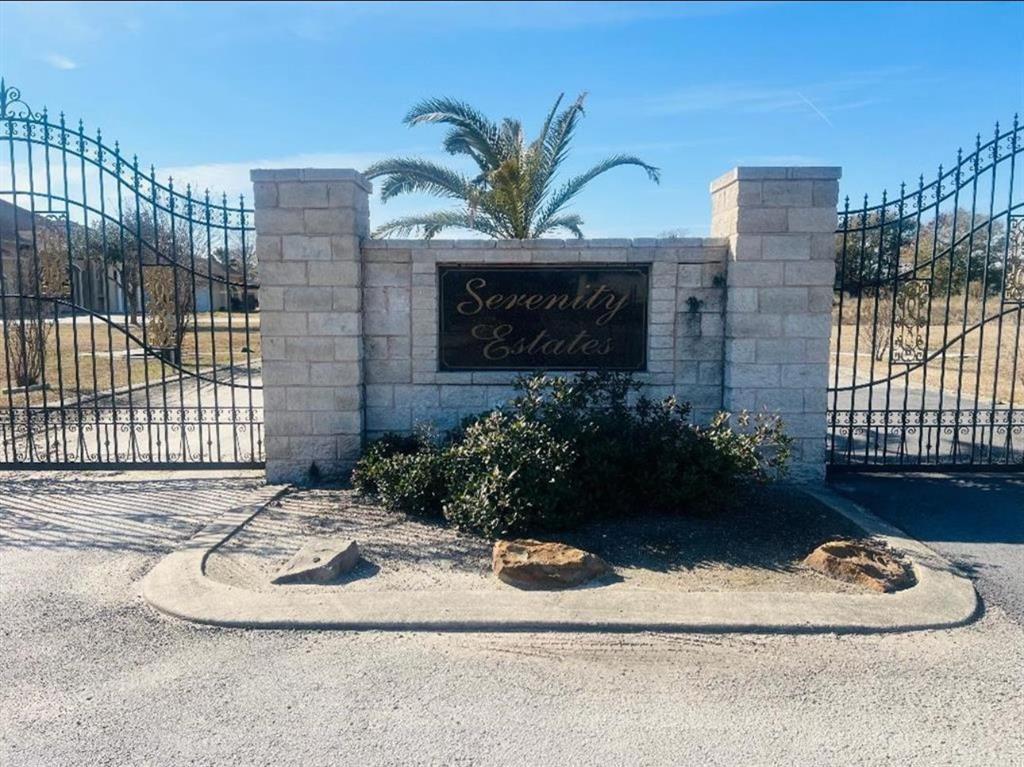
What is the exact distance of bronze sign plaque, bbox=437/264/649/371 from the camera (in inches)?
260

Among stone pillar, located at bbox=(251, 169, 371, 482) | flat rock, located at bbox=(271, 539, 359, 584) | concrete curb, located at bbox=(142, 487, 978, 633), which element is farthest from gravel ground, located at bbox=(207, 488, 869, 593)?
stone pillar, located at bbox=(251, 169, 371, 482)

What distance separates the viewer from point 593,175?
43.6 ft

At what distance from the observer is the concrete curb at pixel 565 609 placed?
3.88 meters

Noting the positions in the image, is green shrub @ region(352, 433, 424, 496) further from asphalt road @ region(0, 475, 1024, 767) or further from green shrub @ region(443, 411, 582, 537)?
asphalt road @ region(0, 475, 1024, 767)

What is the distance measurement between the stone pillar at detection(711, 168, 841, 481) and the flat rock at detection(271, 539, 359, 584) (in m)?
3.51

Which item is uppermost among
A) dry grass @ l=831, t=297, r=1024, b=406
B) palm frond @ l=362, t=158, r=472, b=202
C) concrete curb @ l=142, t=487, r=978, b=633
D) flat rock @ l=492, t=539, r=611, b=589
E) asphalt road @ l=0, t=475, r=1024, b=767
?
palm frond @ l=362, t=158, r=472, b=202

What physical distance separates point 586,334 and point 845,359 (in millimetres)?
15117

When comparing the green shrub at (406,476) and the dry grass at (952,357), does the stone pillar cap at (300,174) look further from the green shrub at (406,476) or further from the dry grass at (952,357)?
the dry grass at (952,357)

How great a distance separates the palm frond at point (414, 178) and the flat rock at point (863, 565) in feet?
31.8

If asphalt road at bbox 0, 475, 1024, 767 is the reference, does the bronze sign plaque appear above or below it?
above

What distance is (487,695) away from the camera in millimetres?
3268

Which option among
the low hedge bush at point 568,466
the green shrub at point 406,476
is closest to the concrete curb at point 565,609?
the low hedge bush at point 568,466

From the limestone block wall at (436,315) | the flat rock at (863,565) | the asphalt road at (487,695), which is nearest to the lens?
the asphalt road at (487,695)

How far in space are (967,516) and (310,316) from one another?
5294 mm
